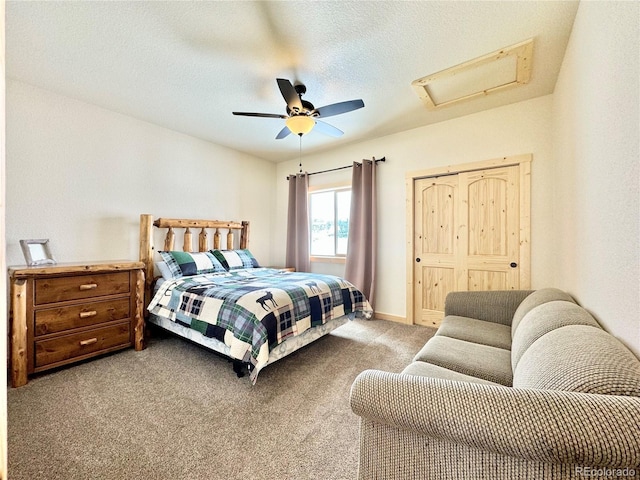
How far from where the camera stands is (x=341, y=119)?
326cm

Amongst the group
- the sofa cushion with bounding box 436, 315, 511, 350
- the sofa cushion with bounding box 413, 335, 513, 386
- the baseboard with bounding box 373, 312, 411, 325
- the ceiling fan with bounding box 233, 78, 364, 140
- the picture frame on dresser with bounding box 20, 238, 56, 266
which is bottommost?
the baseboard with bounding box 373, 312, 411, 325

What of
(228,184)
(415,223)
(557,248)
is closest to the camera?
(557,248)

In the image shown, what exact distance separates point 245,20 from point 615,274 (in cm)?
249

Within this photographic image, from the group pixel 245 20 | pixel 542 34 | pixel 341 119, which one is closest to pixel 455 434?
pixel 245 20

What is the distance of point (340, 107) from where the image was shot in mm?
2303

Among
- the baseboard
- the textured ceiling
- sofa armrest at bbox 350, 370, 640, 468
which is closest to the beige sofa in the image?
sofa armrest at bbox 350, 370, 640, 468

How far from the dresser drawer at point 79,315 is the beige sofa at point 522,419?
2652 millimetres

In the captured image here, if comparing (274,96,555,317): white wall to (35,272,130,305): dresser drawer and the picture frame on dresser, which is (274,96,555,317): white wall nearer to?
(35,272,130,305): dresser drawer

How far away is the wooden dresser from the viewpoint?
80.0 inches

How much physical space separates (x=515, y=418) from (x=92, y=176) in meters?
3.88

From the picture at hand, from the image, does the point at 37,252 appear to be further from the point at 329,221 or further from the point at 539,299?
the point at 539,299

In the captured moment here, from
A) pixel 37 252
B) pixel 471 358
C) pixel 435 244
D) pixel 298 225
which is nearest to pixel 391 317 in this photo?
pixel 435 244

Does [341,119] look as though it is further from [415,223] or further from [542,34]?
[542,34]

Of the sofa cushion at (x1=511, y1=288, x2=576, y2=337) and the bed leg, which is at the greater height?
the sofa cushion at (x1=511, y1=288, x2=576, y2=337)
